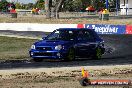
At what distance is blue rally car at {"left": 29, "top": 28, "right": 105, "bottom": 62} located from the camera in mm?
17562

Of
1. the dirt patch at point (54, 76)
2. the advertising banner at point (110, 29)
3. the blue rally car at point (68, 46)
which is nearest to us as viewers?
the dirt patch at point (54, 76)

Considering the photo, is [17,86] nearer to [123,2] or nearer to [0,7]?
[123,2]

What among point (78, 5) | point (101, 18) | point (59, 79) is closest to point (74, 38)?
point (59, 79)

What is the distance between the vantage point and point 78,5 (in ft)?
400

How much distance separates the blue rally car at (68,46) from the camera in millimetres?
17562

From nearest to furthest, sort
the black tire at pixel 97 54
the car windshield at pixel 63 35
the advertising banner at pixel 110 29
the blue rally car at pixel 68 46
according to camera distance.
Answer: the blue rally car at pixel 68 46
the car windshield at pixel 63 35
the black tire at pixel 97 54
the advertising banner at pixel 110 29

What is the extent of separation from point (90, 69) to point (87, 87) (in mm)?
4304

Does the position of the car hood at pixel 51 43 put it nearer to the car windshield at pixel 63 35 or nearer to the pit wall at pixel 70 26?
the car windshield at pixel 63 35

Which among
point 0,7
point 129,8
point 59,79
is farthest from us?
point 0,7

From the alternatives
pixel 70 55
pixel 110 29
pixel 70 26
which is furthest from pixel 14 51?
pixel 70 26

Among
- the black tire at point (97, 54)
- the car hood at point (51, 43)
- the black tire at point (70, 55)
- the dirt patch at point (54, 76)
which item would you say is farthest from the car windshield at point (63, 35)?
the dirt patch at point (54, 76)

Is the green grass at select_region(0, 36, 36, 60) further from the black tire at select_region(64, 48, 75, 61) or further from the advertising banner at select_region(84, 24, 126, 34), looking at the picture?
the advertising banner at select_region(84, 24, 126, 34)

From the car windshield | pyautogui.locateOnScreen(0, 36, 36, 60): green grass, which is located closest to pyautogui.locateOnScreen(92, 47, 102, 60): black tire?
the car windshield

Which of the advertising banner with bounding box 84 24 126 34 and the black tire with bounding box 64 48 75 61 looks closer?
the black tire with bounding box 64 48 75 61
